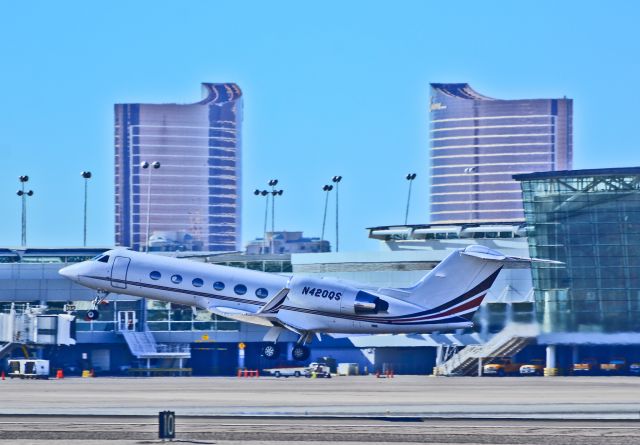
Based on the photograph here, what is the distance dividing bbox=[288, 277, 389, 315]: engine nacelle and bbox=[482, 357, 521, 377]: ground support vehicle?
76.9ft

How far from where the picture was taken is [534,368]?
101812 mm

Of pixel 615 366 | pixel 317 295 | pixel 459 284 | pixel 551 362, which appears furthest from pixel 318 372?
pixel 459 284

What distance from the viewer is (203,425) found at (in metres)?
56.2

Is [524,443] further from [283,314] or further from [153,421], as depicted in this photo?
[283,314]

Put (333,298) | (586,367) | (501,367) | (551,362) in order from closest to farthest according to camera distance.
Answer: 1. (333,298)
2. (551,362)
3. (586,367)
4. (501,367)

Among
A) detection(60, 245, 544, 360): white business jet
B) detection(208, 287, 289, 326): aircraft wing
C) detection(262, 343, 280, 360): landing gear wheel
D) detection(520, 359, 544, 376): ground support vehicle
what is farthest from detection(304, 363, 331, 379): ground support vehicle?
detection(208, 287, 289, 326): aircraft wing

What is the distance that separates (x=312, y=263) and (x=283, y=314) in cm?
4479

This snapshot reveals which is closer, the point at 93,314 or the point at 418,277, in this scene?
the point at 93,314

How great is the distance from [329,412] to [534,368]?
41838mm

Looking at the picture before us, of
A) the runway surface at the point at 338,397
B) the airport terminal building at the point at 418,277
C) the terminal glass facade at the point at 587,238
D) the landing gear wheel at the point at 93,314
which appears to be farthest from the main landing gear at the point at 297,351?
the terminal glass facade at the point at 587,238

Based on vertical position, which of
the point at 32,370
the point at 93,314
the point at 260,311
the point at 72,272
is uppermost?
the point at 72,272

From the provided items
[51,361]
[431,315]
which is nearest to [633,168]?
[431,315]

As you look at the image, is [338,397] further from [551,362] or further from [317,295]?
Result: [551,362]

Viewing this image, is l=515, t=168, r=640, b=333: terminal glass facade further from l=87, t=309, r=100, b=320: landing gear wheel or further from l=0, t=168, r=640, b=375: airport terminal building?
l=87, t=309, r=100, b=320: landing gear wheel
